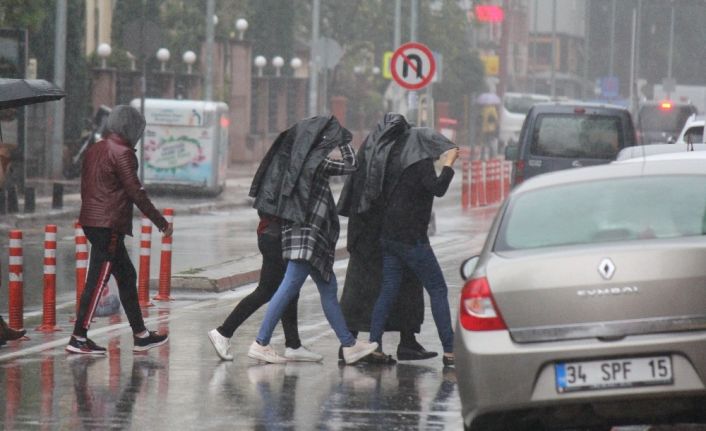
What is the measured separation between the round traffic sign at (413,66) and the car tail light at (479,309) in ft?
58.2

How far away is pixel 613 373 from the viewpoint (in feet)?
27.0

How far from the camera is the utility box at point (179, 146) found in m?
35.9

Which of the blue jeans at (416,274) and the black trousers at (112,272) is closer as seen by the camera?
the blue jeans at (416,274)

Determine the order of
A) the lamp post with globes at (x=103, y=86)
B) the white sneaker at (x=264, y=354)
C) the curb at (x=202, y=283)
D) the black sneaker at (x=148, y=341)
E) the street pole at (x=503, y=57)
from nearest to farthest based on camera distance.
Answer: the white sneaker at (x=264, y=354), the black sneaker at (x=148, y=341), the curb at (x=202, y=283), the lamp post with globes at (x=103, y=86), the street pole at (x=503, y=57)

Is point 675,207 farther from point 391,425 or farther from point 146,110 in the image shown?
point 146,110

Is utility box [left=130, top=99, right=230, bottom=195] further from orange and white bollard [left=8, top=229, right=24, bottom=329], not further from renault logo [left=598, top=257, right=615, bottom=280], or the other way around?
renault logo [left=598, top=257, right=615, bottom=280]

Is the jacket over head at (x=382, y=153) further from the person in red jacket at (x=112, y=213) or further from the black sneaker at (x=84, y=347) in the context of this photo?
the black sneaker at (x=84, y=347)

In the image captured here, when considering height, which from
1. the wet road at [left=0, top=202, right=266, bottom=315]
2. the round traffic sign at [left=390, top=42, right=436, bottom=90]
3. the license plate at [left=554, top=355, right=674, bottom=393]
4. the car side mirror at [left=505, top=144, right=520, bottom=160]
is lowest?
the wet road at [left=0, top=202, right=266, bottom=315]

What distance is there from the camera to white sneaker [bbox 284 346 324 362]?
1252 cm

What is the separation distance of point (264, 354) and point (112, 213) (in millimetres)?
1436

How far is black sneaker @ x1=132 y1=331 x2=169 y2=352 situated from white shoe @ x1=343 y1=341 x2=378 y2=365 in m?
1.47

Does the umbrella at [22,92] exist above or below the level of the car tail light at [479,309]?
above

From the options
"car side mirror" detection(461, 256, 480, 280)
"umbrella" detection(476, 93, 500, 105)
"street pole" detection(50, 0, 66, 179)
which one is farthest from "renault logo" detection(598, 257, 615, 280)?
"umbrella" detection(476, 93, 500, 105)

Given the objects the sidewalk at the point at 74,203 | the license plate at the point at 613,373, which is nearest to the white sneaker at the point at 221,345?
the license plate at the point at 613,373
